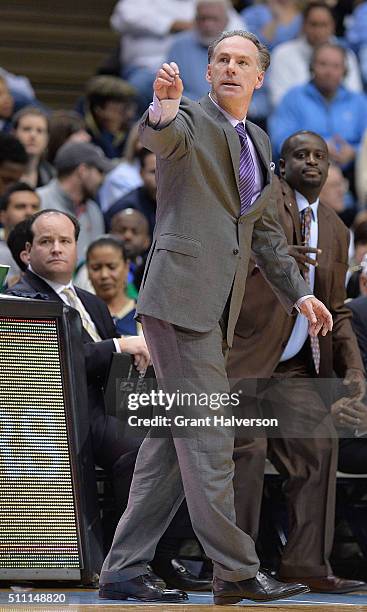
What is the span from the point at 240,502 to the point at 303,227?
1.05m

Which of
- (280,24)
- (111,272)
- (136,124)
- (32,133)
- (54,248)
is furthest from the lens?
(280,24)

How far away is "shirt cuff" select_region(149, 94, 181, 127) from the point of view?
355 cm

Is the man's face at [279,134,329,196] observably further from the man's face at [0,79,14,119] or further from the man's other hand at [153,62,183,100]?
the man's face at [0,79,14,119]

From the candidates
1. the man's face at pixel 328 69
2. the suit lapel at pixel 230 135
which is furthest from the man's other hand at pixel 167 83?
the man's face at pixel 328 69

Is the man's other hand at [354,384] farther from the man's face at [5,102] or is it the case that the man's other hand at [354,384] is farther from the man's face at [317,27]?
the man's face at [317,27]

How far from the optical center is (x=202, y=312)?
12.5 ft

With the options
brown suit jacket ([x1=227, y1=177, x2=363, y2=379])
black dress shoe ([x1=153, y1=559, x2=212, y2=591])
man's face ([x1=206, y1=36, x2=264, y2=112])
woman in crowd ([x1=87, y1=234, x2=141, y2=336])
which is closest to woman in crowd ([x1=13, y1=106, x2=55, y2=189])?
woman in crowd ([x1=87, y1=234, x2=141, y2=336])

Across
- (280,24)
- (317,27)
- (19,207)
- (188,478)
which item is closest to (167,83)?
(188,478)

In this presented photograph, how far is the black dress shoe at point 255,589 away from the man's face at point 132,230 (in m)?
3.34

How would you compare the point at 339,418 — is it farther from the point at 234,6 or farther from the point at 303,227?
the point at 234,6

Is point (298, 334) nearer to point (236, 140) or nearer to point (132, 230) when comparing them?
point (236, 140)

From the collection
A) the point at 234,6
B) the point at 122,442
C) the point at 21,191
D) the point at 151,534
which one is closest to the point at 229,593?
the point at 151,534

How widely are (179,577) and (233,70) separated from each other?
73.5 inches

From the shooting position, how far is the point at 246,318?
4.81 m
